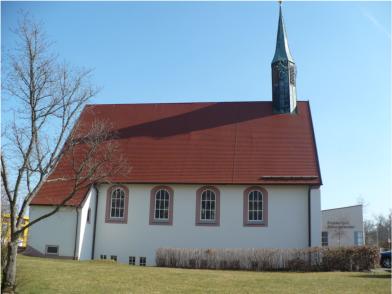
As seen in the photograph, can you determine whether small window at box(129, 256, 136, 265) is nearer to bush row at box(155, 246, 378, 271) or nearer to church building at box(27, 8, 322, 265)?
church building at box(27, 8, 322, 265)

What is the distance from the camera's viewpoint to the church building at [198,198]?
24.7 metres

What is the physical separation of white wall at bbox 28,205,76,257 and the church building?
5cm

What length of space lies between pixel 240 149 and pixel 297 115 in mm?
4475

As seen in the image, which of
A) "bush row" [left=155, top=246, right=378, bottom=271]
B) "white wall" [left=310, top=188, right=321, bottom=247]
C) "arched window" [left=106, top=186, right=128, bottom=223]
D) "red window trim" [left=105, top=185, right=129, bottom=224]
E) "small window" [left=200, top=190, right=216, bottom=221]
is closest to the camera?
"bush row" [left=155, top=246, right=378, bottom=271]

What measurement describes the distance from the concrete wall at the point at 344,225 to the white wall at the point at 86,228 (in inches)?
983

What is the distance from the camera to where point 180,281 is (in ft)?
49.3

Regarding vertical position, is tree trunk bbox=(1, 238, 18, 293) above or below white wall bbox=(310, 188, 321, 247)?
below

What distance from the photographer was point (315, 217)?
79.0 ft

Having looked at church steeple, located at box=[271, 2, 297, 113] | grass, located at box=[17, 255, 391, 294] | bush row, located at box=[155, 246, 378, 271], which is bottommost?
grass, located at box=[17, 255, 391, 294]

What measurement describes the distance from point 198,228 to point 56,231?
7.65 meters

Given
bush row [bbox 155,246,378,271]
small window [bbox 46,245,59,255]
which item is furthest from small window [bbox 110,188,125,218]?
bush row [bbox 155,246,378,271]

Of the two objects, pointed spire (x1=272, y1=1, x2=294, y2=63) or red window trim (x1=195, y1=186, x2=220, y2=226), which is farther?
pointed spire (x1=272, y1=1, x2=294, y2=63)

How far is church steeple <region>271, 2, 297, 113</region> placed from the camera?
95.9 feet

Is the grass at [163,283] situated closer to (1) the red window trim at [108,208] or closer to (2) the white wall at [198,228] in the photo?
(2) the white wall at [198,228]
